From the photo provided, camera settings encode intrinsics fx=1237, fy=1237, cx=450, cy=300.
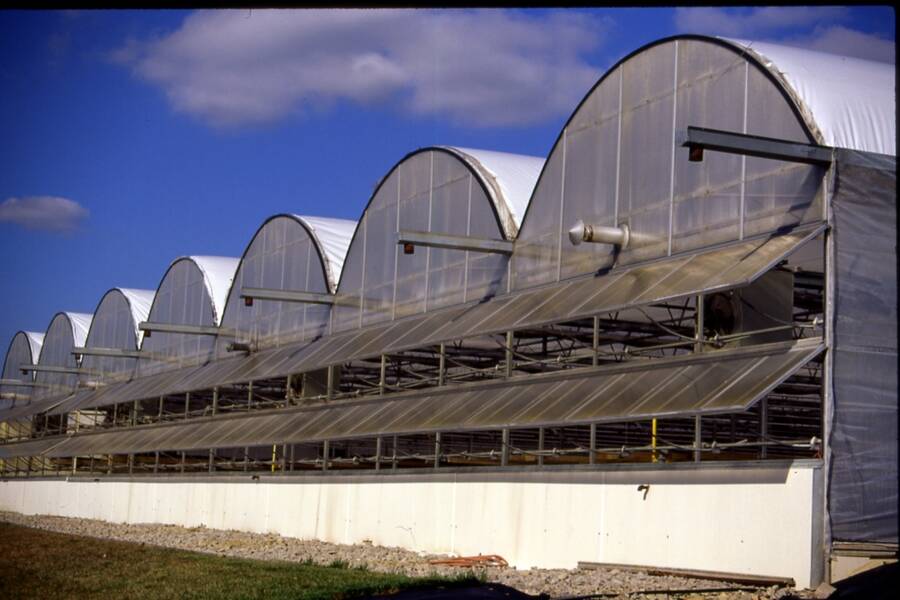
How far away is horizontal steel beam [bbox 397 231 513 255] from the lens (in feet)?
86.1

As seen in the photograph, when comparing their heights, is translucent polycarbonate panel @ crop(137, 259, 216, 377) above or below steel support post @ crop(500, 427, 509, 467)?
above

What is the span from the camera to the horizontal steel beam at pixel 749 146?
57.6 ft

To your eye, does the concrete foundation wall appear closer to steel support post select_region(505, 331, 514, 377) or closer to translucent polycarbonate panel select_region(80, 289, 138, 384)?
steel support post select_region(505, 331, 514, 377)

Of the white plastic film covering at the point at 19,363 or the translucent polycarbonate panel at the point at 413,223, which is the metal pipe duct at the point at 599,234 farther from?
the white plastic film covering at the point at 19,363

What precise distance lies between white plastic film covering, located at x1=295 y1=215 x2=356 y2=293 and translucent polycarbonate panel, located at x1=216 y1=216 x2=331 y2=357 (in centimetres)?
25

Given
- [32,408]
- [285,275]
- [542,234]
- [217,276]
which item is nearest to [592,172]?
[542,234]

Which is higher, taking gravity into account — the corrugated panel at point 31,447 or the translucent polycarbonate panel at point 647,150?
the translucent polycarbonate panel at point 647,150

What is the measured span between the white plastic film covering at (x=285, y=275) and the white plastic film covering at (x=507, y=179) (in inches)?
333

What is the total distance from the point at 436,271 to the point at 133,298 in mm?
31311

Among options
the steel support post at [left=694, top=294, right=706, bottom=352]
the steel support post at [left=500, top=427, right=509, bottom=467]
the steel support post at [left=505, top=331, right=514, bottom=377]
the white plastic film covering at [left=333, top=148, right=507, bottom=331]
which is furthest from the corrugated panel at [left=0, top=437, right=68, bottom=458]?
the steel support post at [left=694, top=294, right=706, bottom=352]

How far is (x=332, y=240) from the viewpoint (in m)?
38.3

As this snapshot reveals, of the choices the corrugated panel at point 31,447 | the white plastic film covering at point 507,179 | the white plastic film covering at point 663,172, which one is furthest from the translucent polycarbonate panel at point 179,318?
the white plastic film covering at point 663,172

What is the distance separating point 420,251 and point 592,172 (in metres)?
7.50

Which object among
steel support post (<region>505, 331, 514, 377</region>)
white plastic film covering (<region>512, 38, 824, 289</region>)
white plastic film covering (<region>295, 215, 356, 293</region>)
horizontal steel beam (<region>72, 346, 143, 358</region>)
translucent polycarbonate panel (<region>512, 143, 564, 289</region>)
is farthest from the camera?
horizontal steel beam (<region>72, 346, 143, 358</region>)
